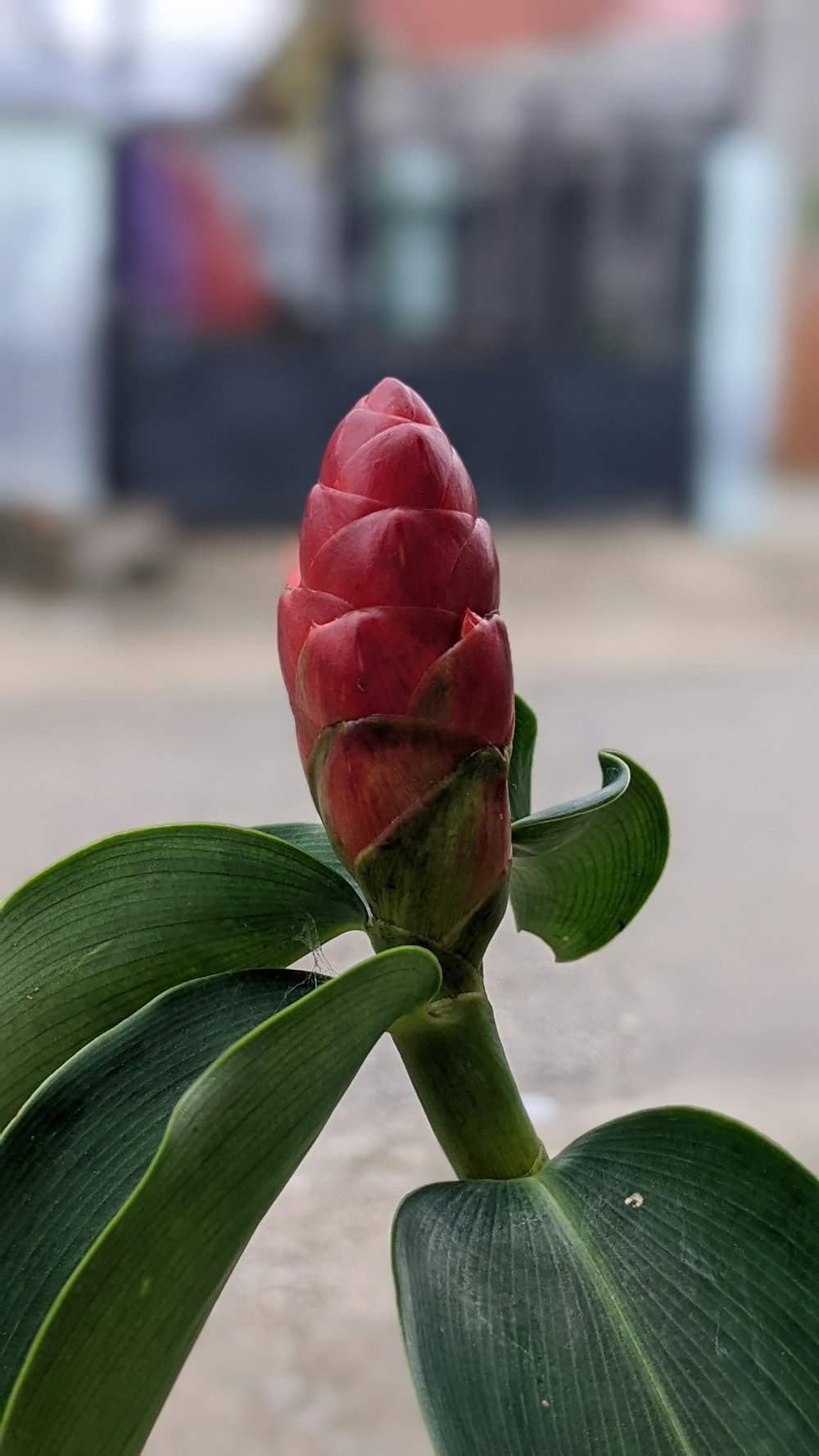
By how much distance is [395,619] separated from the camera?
10.2 inches

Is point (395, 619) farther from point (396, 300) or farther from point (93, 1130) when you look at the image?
point (396, 300)

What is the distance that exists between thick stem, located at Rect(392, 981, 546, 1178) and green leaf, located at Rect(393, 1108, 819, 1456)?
2 cm

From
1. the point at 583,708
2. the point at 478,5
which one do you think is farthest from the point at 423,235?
the point at 583,708

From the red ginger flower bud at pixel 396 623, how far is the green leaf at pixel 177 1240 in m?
0.04

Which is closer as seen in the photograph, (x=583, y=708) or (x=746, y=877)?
(x=746, y=877)

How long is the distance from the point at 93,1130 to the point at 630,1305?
11cm

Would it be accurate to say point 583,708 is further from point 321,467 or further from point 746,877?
point 321,467

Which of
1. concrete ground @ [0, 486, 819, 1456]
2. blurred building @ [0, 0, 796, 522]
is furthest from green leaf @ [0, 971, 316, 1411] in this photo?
blurred building @ [0, 0, 796, 522]

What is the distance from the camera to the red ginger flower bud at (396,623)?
26 cm

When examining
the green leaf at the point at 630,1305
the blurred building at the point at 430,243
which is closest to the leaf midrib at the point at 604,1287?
the green leaf at the point at 630,1305

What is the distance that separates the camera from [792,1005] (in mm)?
716

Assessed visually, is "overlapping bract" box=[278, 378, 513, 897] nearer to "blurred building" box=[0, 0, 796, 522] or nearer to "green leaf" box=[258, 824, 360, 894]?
"green leaf" box=[258, 824, 360, 894]

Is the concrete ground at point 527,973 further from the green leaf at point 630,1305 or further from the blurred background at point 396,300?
the blurred background at point 396,300

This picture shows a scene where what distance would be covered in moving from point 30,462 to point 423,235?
1200mm
